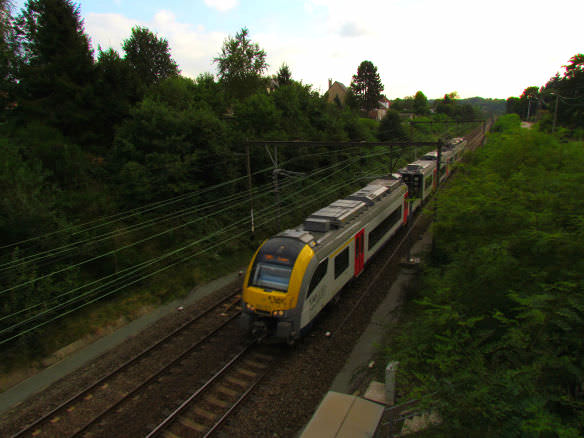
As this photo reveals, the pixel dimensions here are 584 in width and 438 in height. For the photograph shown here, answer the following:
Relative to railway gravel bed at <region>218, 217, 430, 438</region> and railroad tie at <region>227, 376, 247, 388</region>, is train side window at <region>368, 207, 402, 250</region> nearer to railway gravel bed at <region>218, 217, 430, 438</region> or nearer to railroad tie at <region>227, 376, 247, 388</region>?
railway gravel bed at <region>218, 217, 430, 438</region>

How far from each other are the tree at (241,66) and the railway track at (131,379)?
29047 mm

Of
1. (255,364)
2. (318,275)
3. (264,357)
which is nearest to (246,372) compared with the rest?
(255,364)

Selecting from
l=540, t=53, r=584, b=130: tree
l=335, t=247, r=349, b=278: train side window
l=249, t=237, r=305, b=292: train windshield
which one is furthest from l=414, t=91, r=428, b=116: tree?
l=249, t=237, r=305, b=292: train windshield

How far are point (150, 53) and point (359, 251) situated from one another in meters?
36.6

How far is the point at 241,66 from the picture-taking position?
37.5 meters

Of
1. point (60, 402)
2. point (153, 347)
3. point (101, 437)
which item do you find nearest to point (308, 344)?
point (153, 347)

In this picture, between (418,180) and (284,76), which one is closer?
(418,180)

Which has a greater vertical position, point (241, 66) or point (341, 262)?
point (241, 66)

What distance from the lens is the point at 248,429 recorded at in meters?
8.08

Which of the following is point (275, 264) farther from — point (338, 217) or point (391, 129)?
point (391, 129)

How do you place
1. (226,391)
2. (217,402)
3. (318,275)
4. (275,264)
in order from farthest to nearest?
(318,275), (275,264), (226,391), (217,402)

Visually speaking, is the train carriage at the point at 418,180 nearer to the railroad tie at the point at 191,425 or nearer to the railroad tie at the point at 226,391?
the railroad tie at the point at 226,391

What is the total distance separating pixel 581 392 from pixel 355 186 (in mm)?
27712

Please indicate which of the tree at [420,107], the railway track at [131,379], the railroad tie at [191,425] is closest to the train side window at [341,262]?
the railway track at [131,379]
